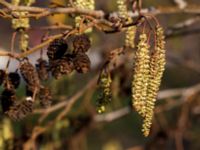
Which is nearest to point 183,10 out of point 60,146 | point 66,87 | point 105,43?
point 66,87

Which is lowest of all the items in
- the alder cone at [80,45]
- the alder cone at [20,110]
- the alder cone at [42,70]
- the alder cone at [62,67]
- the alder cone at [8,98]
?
the alder cone at [20,110]

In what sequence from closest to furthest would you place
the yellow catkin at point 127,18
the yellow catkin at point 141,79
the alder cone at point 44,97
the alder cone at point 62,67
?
1. the yellow catkin at point 141,79
2. the alder cone at point 62,67
3. the yellow catkin at point 127,18
4. the alder cone at point 44,97

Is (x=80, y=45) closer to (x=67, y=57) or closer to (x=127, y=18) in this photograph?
(x=67, y=57)

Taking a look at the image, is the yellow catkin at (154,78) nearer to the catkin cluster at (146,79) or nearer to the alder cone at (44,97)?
the catkin cluster at (146,79)

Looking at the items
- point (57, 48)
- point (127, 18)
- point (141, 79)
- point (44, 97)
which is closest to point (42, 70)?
point (44, 97)

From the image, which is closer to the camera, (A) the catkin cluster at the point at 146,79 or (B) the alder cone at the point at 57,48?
(A) the catkin cluster at the point at 146,79

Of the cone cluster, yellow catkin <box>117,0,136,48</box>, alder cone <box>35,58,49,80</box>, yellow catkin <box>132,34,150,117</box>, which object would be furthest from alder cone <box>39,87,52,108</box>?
yellow catkin <box>132,34,150,117</box>

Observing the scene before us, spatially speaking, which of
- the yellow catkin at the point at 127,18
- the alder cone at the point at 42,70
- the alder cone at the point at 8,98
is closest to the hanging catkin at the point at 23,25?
the alder cone at the point at 42,70

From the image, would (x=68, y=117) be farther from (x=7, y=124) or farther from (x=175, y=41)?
(x=175, y=41)
